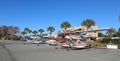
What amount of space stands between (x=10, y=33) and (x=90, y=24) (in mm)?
93845

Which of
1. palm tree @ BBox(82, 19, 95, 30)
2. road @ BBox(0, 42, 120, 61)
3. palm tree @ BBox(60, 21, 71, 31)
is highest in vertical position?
palm tree @ BBox(60, 21, 71, 31)

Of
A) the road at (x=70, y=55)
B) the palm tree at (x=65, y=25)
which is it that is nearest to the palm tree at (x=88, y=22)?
the palm tree at (x=65, y=25)

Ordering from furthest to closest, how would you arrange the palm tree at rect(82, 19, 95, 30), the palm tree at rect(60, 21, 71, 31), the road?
the palm tree at rect(60, 21, 71, 31) < the palm tree at rect(82, 19, 95, 30) < the road

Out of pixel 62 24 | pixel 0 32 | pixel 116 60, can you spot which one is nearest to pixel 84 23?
pixel 62 24

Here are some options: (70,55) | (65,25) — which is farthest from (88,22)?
(70,55)

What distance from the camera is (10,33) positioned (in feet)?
551

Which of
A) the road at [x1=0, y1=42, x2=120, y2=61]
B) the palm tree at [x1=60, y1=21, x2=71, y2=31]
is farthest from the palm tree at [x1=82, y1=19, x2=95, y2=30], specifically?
the road at [x1=0, y1=42, x2=120, y2=61]

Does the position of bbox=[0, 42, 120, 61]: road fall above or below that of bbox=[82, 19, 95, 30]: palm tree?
below

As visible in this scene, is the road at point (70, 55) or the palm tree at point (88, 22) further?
the palm tree at point (88, 22)

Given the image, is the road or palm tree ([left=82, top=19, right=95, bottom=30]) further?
palm tree ([left=82, top=19, right=95, bottom=30])

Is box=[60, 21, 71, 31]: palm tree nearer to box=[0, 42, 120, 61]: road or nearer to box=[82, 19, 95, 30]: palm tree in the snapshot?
box=[82, 19, 95, 30]: palm tree

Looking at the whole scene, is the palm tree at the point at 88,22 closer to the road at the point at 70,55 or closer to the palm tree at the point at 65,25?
the palm tree at the point at 65,25

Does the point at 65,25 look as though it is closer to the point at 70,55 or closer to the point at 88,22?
the point at 88,22

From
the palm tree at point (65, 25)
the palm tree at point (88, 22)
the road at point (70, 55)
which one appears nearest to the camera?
the road at point (70, 55)
